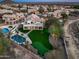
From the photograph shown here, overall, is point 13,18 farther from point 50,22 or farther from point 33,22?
point 50,22

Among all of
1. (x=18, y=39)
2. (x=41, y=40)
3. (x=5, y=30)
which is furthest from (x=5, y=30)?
(x=41, y=40)

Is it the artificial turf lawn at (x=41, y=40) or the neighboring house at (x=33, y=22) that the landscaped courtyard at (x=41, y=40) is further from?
the neighboring house at (x=33, y=22)

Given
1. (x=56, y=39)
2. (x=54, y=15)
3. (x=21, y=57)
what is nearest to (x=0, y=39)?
(x=21, y=57)

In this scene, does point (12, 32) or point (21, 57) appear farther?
point (12, 32)

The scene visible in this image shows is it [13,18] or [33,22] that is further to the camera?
[13,18]

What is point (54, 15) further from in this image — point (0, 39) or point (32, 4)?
point (0, 39)

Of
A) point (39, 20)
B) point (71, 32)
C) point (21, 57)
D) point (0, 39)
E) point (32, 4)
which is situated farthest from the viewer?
point (32, 4)

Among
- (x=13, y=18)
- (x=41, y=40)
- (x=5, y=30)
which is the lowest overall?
(x=41, y=40)

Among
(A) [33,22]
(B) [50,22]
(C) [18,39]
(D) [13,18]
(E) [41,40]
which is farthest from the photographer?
(D) [13,18]

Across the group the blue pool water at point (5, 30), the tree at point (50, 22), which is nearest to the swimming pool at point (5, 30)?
the blue pool water at point (5, 30)
